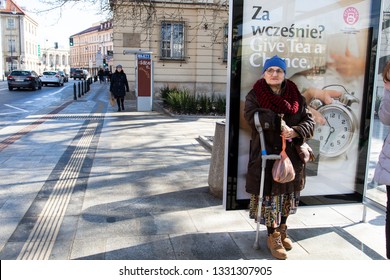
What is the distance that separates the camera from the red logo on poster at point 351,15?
3.98 m

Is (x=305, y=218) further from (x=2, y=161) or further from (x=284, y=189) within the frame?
(x=2, y=161)

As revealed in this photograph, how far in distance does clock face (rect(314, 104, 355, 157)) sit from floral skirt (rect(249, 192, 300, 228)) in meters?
0.91

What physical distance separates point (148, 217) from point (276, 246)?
1576mm

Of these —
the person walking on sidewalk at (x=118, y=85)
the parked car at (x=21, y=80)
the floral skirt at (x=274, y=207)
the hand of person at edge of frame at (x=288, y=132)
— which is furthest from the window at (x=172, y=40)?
the hand of person at edge of frame at (x=288, y=132)

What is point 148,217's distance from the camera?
4.43 meters

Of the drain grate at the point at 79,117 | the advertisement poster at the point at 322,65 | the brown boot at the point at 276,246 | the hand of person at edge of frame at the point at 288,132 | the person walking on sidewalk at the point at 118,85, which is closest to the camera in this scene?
the hand of person at edge of frame at the point at 288,132

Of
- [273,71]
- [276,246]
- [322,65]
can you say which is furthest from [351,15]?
[276,246]

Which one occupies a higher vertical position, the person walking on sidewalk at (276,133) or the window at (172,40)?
the window at (172,40)

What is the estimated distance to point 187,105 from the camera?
14.6m

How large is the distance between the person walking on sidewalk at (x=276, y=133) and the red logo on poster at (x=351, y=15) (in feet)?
3.75

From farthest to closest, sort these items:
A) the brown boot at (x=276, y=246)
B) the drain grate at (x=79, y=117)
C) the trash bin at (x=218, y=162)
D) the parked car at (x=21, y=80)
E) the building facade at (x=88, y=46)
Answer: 1. the building facade at (x=88, y=46)
2. the parked car at (x=21, y=80)
3. the drain grate at (x=79, y=117)
4. the trash bin at (x=218, y=162)
5. the brown boot at (x=276, y=246)

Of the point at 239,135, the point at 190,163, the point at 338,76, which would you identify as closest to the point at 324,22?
the point at 338,76

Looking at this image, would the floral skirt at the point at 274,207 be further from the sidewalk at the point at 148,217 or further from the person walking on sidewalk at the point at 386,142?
the person walking on sidewalk at the point at 386,142
